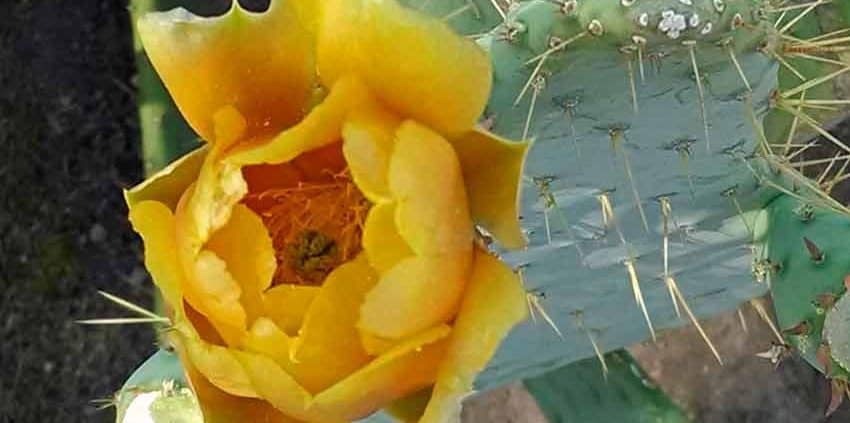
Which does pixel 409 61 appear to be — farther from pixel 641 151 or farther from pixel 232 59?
pixel 641 151

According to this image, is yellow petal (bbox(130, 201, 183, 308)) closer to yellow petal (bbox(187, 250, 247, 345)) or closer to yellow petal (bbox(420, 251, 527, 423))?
yellow petal (bbox(187, 250, 247, 345))

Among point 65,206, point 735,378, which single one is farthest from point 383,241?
point 65,206

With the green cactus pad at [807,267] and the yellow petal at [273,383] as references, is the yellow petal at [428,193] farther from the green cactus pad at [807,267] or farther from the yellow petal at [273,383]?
the green cactus pad at [807,267]

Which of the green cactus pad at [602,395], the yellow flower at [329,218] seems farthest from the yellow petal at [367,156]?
the green cactus pad at [602,395]

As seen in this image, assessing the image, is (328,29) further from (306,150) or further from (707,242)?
(707,242)

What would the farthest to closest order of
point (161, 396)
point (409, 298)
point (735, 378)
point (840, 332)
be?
point (735, 378)
point (161, 396)
point (840, 332)
point (409, 298)
